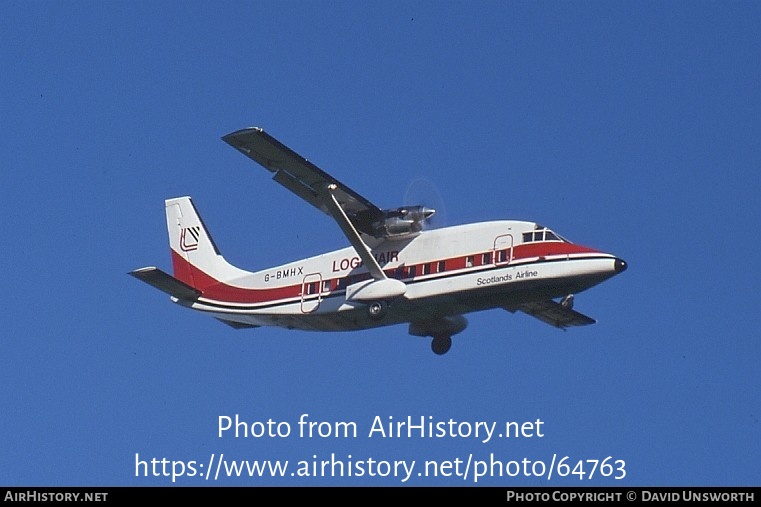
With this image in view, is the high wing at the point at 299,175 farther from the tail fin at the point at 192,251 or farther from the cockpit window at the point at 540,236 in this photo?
the cockpit window at the point at 540,236

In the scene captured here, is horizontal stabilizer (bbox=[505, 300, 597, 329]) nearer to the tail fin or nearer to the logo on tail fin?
the tail fin

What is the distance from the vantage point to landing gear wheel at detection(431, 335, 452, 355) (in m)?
33.9

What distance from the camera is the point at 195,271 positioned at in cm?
3669

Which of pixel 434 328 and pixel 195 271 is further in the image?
Result: pixel 195 271

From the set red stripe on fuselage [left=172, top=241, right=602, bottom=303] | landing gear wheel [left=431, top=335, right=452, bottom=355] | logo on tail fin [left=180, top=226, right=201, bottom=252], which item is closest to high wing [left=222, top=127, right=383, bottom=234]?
red stripe on fuselage [left=172, top=241, right=602, bottom=303]

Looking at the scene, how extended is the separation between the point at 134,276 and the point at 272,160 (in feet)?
13.4

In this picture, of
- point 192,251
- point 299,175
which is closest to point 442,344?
point 299,175

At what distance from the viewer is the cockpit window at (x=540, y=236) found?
31.6 m

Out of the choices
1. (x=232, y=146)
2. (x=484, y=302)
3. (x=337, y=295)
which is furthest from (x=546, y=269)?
(x=232, y=146)

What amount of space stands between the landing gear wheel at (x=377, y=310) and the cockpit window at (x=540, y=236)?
129 inches

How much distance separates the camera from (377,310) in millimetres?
32094

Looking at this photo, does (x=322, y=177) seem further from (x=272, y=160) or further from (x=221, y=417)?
(x=221, y=417)

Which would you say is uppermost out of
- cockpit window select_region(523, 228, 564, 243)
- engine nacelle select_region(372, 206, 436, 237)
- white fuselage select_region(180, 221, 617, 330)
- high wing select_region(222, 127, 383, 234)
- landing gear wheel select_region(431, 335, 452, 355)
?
high wing select_region(222, 127, 383, 234)

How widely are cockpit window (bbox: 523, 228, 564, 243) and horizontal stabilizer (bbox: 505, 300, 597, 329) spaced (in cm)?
318
